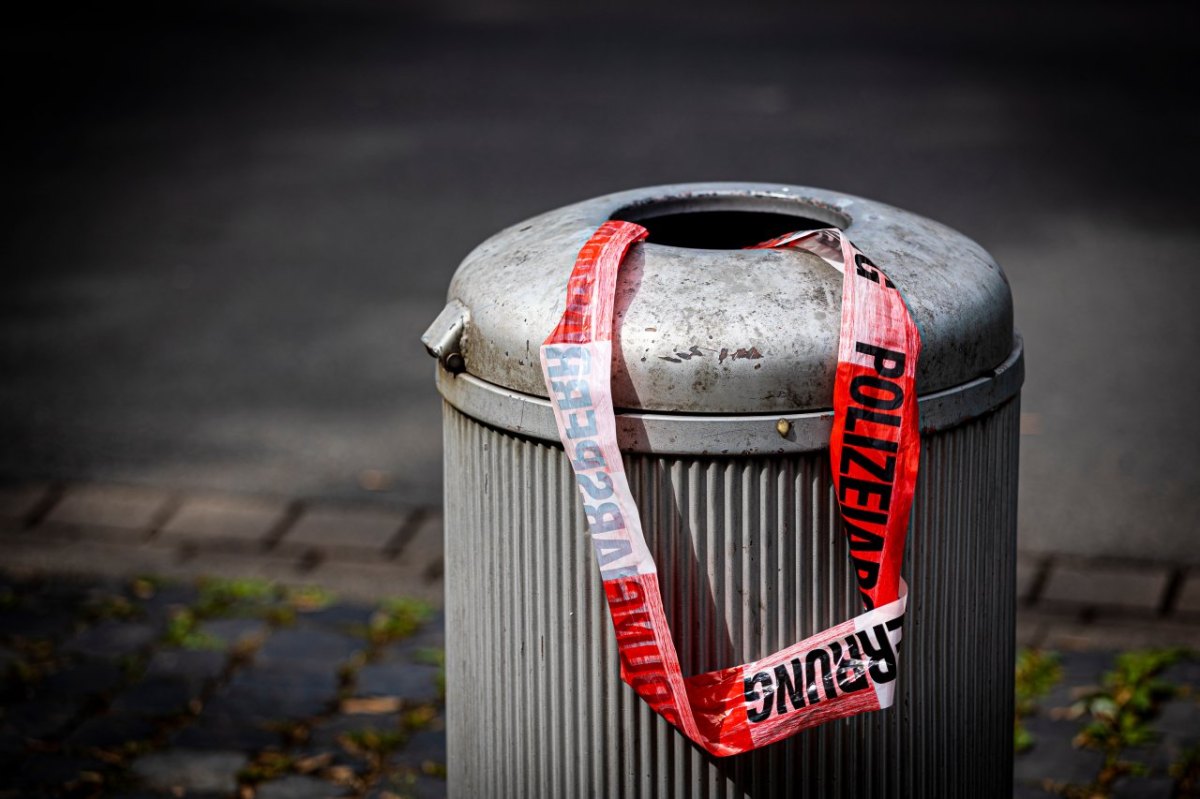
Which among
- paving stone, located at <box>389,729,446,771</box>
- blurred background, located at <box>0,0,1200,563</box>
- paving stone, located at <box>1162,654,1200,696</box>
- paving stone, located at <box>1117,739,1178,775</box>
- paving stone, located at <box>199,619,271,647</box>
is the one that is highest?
blurred background, located at <box>0,0,1200,563</box>

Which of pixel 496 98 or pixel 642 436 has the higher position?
pixel 642 436

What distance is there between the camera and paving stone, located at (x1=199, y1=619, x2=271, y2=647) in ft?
14.5

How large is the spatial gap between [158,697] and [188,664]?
185mm

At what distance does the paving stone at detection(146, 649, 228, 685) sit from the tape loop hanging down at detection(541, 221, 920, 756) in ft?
7.40

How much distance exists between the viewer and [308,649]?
4.38 metres

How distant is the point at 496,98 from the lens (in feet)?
35.5

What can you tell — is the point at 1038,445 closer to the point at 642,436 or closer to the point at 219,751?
the point at 219,751

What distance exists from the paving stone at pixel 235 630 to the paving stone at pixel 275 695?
0.60 feet

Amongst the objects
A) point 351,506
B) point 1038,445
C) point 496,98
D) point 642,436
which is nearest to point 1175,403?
point 1038,445

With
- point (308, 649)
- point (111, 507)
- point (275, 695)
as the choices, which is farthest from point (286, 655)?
point (111, 507)

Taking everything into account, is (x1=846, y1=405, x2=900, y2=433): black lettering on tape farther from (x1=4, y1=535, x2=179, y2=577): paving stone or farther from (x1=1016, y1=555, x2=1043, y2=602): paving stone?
(x1=4, y1=535, x2=179, y2=577): paving stone

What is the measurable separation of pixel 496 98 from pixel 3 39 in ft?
17.3

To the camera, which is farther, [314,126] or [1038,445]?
[314,126]

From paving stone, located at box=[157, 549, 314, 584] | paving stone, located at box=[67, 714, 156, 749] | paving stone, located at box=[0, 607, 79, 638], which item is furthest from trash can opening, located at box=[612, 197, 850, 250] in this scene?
paving stone, located at box=[0, 607, 79, 638]
